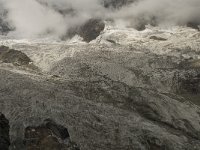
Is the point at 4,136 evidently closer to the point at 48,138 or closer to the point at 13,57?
the point at 48,138

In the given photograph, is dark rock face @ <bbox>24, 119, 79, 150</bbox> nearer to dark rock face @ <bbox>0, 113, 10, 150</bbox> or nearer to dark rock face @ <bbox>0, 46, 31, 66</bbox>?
dark rock face @ <bbox>0, 113, 10, 150</bbox>

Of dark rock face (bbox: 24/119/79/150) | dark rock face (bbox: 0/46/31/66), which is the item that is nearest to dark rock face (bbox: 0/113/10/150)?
dark rock face (bbox: 24/119/79/150)

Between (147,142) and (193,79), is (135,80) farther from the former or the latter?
(147,142)

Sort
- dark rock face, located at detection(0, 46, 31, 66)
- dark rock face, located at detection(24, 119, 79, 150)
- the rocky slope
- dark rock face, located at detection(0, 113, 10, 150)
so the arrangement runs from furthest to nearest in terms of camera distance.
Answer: dark rock face, located at detection(0, 46, 31, 66) < the rocky slope < dark rock face, located at detection(24, 119, 79, 150) < dark rock face, located at detection(0, 113, 10, 150)

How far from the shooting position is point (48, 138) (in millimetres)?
87500

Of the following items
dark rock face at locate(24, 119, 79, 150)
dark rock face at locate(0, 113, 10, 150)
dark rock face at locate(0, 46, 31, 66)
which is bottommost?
dark rock face at locate(24, 119, 79, 150)

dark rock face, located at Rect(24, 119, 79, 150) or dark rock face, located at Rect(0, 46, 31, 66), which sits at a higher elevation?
dark rock face, located at Rect(0, 46, 31, 66)

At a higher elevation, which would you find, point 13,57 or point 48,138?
point 13,57

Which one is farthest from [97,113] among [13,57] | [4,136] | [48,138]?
[13,57]

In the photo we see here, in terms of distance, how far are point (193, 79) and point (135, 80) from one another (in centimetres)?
3179

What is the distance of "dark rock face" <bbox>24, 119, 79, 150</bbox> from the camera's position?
84938 mm

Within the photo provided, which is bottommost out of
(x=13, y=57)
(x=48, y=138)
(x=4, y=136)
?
(x=48, y=138)

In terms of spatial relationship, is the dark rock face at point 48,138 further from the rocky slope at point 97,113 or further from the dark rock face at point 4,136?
the dark rock face at point 4,136

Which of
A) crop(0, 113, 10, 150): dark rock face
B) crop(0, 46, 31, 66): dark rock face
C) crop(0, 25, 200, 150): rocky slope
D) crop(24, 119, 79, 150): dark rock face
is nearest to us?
crop(0, 113, 10, 150): dark rock face
